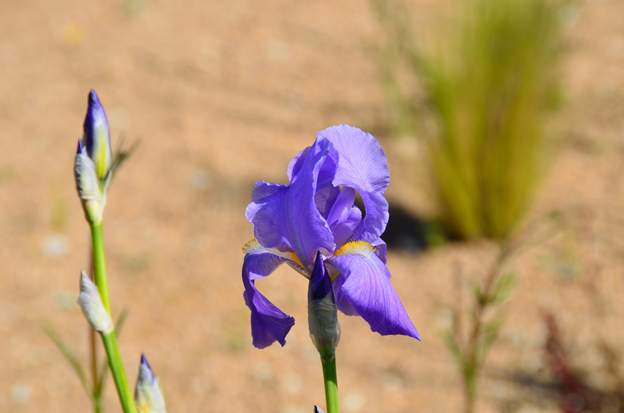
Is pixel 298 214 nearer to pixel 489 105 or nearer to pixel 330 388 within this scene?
pixel 330 388

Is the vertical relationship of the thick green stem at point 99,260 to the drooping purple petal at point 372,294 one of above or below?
above

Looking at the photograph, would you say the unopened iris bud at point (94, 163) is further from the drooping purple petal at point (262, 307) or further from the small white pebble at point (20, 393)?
the small white pebble at point (20, 393)

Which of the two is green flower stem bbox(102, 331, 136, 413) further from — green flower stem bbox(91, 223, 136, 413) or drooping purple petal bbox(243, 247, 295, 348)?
drooping purple petal bbox(243, 247, 295, 348)

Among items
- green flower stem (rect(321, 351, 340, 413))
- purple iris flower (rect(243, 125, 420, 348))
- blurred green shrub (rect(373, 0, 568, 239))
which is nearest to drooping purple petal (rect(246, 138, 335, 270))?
purple iris flower (rect(243, 125, 420, 348))

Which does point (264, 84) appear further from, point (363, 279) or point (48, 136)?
point (363, 279)

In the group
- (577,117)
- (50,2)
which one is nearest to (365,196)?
(577,117)

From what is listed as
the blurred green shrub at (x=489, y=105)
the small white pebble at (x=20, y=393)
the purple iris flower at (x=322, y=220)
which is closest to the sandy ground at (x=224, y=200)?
the small white pebble at (x=20, y=393)
